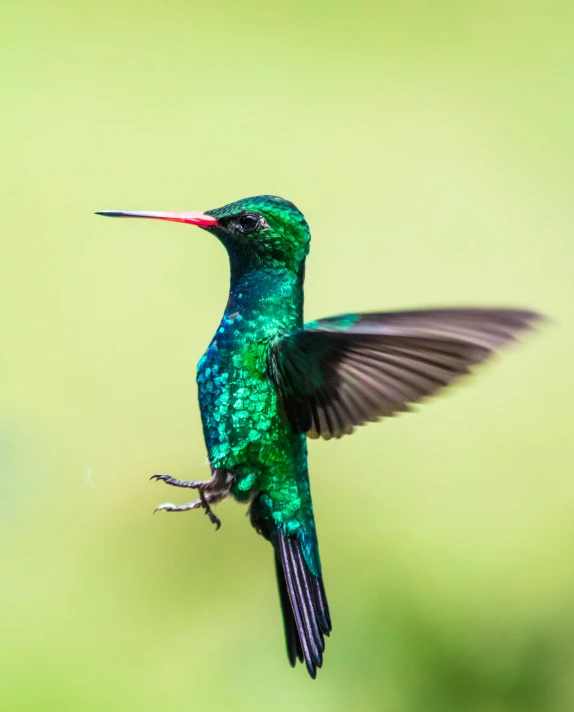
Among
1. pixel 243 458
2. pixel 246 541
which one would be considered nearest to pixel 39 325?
pixel 246 541

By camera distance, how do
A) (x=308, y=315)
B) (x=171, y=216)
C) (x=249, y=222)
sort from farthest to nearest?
1. (x=308, y=315)
2. (x=249, y=222)
3. (x=171, y=216)

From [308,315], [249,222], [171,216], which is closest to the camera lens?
[171,216]

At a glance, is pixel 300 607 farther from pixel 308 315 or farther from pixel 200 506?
pixel 308 315

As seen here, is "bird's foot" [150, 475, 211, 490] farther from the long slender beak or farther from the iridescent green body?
the long slender beak

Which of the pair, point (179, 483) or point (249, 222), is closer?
point (179, 483)

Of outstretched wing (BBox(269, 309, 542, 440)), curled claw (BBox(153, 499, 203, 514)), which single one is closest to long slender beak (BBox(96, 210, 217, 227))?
outstretched wing (BBox(269, 309, 542, 440))

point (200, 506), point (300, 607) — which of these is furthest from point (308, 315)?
point (200, 506)

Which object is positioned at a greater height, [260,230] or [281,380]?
[260,230]
